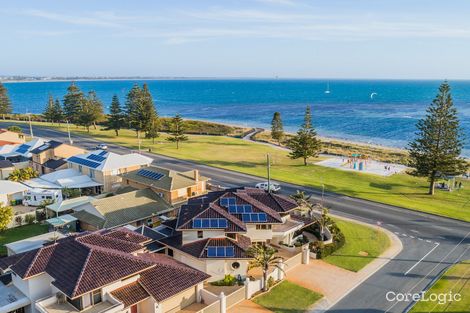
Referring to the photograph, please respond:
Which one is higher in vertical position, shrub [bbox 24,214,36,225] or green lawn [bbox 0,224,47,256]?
shrub [bbox 24,214,36,225]

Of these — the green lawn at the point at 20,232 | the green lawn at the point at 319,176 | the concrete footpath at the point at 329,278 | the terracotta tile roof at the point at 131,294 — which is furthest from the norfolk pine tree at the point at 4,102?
the concrete footpath at the point at 329,278

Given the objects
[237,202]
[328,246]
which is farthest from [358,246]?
[237,202]

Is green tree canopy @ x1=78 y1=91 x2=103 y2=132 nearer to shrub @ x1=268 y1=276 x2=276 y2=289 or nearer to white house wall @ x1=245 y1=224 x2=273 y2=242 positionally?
white house wall @ x1=245 y1=224 x2=273 y2=242

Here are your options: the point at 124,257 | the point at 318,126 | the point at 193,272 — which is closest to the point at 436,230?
the point at 193,272

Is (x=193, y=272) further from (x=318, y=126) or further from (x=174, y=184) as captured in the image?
(x=318, y=126)

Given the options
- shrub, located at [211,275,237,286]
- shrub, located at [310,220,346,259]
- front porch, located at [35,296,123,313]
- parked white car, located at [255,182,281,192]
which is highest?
front porch, located at [35,296,123,313]

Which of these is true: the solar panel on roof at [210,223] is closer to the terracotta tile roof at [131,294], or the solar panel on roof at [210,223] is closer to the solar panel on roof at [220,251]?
the solar panel on roof at [220,251]

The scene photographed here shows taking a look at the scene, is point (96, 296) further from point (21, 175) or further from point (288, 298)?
point (21, 175)

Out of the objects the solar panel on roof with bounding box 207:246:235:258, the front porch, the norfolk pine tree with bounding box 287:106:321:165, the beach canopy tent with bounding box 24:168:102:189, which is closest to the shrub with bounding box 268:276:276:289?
the solar panel on roof with bounding box 207:246:235:258
